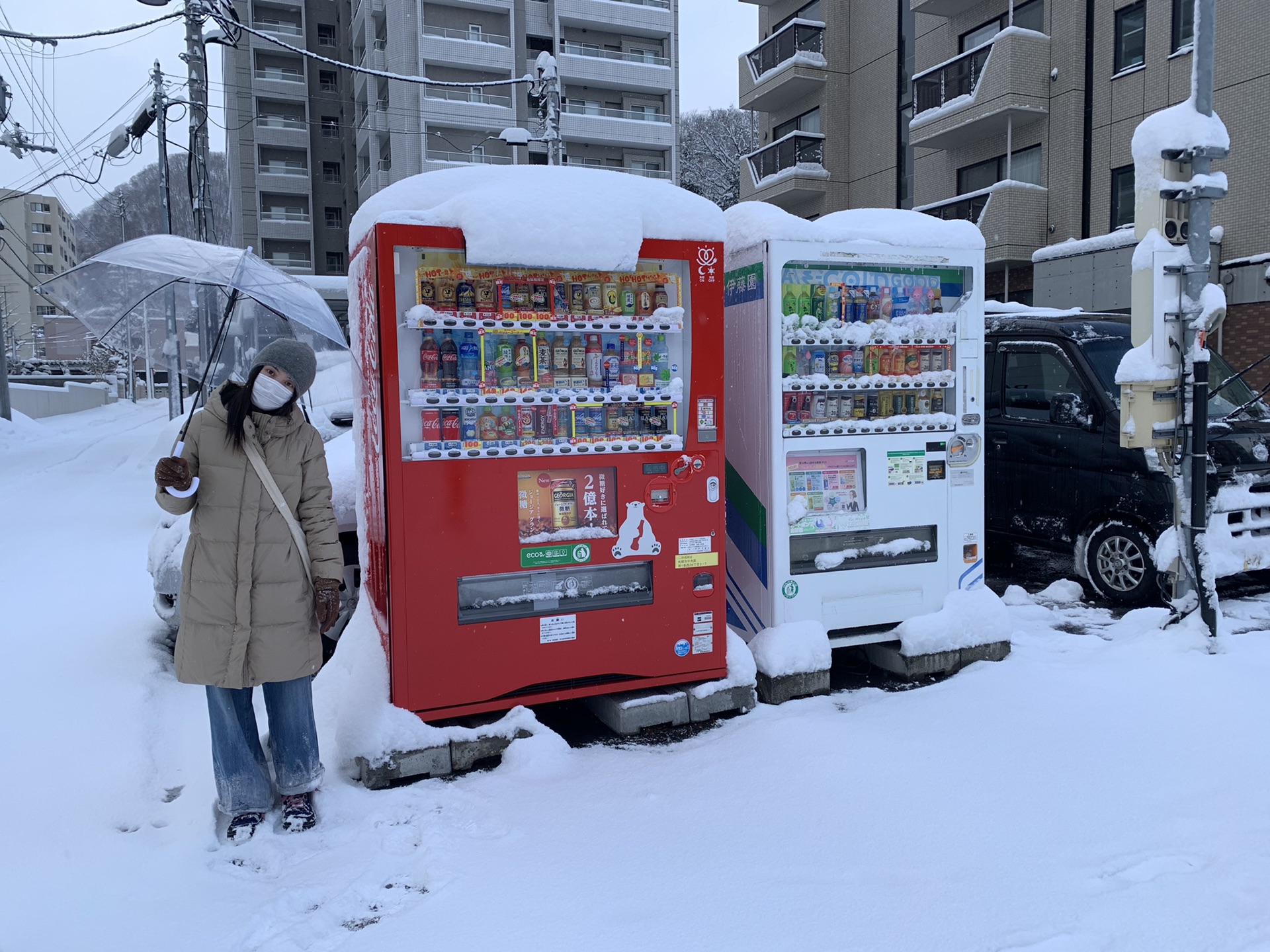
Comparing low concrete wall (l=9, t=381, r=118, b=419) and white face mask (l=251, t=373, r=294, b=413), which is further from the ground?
low concrete wall (l=9, t=381, r=118, b=419)

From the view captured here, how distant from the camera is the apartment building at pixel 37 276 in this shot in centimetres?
6309

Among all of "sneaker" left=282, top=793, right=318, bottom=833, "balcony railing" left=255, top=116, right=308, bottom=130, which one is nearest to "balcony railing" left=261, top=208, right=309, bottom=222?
"balcony railing" left=255, top=116, right=308, bottom=130

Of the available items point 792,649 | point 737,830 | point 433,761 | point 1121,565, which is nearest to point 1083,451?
point 1121,565

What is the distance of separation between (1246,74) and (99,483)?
18669mm

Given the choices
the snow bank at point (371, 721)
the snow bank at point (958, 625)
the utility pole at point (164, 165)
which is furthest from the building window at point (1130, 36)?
the utility pole at point (164, 165)

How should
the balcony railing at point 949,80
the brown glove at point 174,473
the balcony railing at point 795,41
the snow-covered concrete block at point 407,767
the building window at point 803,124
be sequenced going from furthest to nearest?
the building window at point 803,124, the balcony railing at point 795,41, the balcony railing at point 949,80, the snow-covered concrete block at point 407,767, the brown glove at point 174,473

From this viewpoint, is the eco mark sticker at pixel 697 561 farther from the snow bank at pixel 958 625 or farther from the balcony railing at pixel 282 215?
the balcony railing at pixel 282 215

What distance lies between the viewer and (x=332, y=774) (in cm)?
376

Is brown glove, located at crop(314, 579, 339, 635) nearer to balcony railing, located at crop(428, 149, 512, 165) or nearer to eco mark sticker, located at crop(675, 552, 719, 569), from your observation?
eco mark sticker, located at crop(675, 552, 719, 569)

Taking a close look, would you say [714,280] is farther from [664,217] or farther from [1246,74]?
[1246,74]

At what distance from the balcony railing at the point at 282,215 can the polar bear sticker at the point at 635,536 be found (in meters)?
41.1

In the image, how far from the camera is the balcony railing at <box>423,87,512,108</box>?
111 feet

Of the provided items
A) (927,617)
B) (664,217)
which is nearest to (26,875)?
(664,217)

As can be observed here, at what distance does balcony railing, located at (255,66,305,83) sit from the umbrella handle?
4356cm
